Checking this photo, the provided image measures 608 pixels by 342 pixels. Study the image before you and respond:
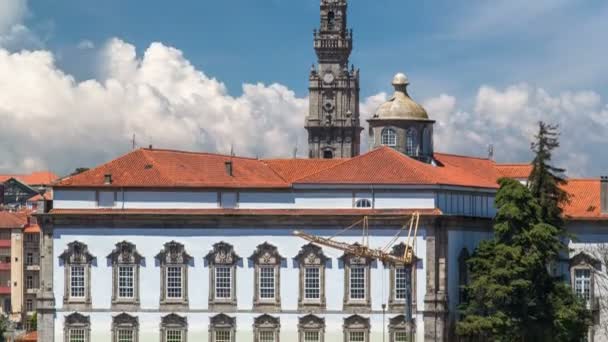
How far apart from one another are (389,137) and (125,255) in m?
17.5

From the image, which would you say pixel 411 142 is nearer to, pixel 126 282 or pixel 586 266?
pixel 586 266

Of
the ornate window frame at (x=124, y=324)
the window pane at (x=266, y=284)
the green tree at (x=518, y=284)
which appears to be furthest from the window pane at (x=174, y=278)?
the green tree at (x=518, y=284)

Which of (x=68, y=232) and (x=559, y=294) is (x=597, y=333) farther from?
(x=68, y=232)

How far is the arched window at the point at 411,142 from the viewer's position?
96.8 metres

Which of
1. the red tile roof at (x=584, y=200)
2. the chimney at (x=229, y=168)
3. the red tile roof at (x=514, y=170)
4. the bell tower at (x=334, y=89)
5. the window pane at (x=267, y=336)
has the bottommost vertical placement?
the window pane at (x=267, y=336)

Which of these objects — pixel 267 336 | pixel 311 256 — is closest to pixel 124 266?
pixel 267 336

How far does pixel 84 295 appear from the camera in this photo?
285 ft

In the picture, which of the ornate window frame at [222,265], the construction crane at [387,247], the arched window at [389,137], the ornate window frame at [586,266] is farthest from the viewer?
the arched window at [389,137]

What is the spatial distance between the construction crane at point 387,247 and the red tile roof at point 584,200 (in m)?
9.70

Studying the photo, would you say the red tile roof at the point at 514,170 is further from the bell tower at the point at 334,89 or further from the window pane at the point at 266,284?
the bell tower at the point at 334,89

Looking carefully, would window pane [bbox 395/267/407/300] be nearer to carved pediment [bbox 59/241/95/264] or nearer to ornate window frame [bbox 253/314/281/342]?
ornate window frame [bbox 253/314/281/342]

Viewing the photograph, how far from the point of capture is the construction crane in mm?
84875

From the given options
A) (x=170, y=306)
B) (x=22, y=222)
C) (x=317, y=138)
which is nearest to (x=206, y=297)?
(x=170, y=306)

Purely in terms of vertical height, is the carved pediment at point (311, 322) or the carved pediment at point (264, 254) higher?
the carved pediment at point (264, 254)
